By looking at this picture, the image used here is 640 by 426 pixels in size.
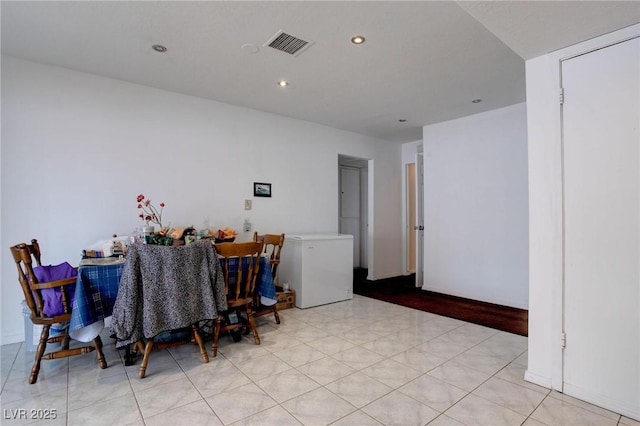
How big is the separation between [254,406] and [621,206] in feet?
8.03

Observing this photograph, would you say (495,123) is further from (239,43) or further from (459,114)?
(239,43)

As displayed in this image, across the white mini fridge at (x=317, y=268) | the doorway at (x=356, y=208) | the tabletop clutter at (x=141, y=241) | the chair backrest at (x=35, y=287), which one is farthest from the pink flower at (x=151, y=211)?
the doorway at (x=356, y=208)

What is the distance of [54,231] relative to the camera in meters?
2.93

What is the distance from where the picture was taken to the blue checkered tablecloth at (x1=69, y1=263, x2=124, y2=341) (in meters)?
2.06

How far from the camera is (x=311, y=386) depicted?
6.83ft

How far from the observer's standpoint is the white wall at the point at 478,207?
3.97m

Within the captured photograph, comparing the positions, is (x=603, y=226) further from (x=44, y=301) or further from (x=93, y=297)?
(x=44, y=301)

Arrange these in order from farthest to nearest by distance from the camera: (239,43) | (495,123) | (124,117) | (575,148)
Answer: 1. (495,123)
2. (124,117)
3. (239,43)
4. (575,148)

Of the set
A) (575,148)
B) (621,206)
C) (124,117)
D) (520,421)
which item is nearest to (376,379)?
(520,421)

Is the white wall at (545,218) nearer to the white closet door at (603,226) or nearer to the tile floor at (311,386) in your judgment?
the white closet door at (603,226)

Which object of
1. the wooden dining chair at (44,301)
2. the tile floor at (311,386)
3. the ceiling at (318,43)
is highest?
the ceiling at (318,43)

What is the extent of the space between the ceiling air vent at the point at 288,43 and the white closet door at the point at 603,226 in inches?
72.7

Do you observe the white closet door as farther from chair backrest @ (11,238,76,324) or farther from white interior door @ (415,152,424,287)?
chair backrest @ (11,238,76,324)

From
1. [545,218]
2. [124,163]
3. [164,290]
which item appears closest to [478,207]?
Result: [545,218]
